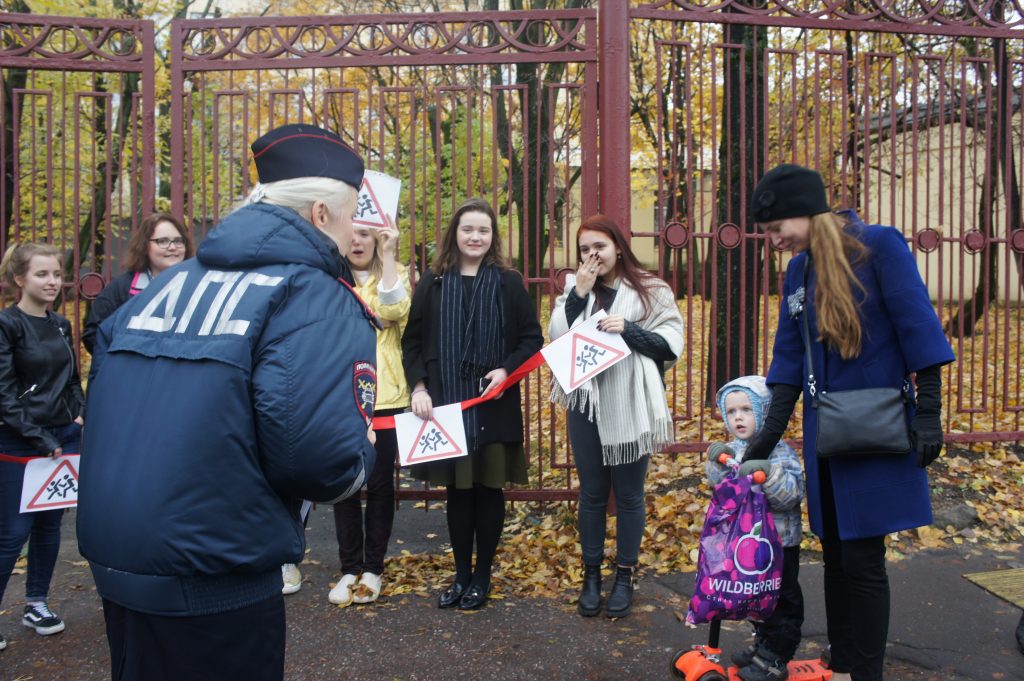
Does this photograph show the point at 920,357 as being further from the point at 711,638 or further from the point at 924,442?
the point at 711,638

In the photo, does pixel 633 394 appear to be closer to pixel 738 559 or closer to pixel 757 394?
pixel 757 394

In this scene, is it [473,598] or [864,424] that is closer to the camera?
[864,424]

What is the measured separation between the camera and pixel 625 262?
14.7ft

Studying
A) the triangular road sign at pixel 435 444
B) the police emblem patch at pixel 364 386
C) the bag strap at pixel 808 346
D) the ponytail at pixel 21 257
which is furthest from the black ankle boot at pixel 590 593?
the ponytail at pixel 21 257

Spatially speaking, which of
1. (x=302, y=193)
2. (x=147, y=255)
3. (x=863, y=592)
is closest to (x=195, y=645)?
(x=302, y=193)

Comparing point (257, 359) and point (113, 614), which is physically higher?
point (257, 359)

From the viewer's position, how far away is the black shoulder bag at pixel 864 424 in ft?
10.2

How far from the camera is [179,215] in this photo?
548 cm

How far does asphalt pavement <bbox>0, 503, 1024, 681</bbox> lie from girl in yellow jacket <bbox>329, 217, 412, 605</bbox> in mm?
151

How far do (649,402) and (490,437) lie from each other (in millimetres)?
821

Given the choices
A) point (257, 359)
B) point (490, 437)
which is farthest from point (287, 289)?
point (490, 437)

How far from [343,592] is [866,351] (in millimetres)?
2903

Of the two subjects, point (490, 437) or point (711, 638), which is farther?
point (490, 437)

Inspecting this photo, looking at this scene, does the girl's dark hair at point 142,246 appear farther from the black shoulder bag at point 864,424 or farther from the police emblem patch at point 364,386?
the black shoulder bag at point 864,424
